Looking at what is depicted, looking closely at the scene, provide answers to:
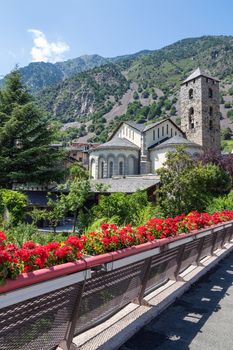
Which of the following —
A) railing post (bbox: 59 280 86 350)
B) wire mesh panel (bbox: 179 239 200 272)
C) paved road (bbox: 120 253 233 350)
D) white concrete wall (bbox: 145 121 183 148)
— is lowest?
paved road (bbox: 120 253 233 350)

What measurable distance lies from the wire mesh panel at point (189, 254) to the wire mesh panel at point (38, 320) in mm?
4073

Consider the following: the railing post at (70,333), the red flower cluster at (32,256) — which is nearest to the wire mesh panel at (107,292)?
the railing post at (70,333)

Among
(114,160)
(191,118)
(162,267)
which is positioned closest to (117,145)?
(114,160)

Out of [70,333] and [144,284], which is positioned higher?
[144,284]

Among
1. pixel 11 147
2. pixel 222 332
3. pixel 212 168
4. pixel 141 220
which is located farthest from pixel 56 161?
pixel 222 332

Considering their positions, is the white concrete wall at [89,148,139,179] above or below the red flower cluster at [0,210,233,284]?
above

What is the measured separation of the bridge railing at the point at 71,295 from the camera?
278 cm

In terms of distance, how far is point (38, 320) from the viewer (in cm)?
309

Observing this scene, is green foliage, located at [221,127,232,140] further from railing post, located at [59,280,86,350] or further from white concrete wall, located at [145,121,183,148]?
railing post, located at [59,280,86,350]

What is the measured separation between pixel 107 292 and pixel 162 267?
194cm

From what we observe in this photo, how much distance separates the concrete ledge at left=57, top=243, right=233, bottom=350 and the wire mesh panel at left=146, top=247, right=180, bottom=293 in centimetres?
23

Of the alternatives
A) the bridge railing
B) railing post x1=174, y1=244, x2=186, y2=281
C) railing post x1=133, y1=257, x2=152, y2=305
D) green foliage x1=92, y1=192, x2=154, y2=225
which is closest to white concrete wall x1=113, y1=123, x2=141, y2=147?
green foliage x1=92, y1=192, x2=154, y2=225

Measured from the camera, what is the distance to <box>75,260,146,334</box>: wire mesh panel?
3.83m

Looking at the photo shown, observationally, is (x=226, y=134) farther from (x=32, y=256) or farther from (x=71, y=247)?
(x=32, y=256)
